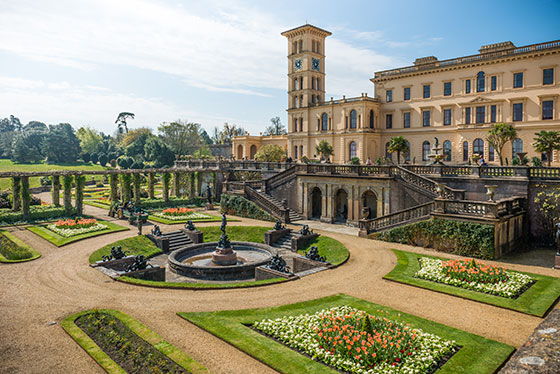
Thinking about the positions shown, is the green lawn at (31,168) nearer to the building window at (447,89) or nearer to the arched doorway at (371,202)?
the arched doorway at (371,202)

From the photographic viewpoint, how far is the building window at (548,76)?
148 ft

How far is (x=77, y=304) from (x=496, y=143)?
44605mm

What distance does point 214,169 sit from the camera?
47.8 metres

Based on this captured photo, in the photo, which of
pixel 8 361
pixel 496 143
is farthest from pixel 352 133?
pixel 8 361

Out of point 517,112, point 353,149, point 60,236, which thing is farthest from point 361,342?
point 353,149

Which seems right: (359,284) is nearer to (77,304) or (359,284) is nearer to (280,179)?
(77,304)

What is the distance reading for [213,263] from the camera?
2345 cm

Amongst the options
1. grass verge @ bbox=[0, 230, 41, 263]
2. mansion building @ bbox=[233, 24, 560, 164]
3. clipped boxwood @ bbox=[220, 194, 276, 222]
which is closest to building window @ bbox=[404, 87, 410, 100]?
mansion building @ bbox=[233, 24, 560, 164]

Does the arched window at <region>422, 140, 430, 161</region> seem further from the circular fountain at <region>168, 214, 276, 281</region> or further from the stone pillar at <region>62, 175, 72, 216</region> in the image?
the stone pillar at <region>62, 175, 72, 216</region>

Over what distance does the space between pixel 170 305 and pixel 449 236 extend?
1728 centimetres

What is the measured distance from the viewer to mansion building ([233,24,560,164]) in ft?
153

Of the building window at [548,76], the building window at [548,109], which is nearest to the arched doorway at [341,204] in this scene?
the building window at [548,109]

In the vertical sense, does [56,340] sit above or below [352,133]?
below

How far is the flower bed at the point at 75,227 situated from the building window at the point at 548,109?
162ft
